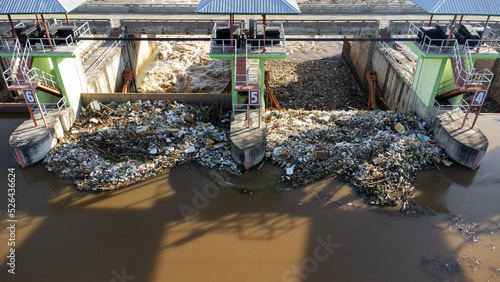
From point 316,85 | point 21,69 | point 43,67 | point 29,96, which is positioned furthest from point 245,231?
point 316,85

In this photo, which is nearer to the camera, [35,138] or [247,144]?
[247,144]

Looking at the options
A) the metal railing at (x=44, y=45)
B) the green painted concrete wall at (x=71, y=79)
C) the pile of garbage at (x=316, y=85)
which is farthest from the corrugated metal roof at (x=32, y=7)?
the pile of garbage at (x=316, y=85)

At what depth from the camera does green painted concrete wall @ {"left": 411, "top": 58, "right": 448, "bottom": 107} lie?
48.4 ft

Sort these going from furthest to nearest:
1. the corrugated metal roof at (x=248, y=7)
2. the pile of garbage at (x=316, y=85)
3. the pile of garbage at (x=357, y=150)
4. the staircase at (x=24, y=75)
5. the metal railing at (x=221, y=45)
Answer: the pile of garbage at (x=316, y=85), the metal railing at (x=221, y=45), the staircase at (x=24, y=75), the corrugated metal roof at (x=248, y=7), the pile of garbage at (x=357, y=150)

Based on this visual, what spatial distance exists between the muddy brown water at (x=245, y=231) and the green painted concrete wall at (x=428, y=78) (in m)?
3.82

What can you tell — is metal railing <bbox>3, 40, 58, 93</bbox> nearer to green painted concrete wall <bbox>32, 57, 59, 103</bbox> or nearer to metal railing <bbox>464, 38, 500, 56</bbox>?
green painted concrete wall <bbox>32, 57, 59, 103</bbox>

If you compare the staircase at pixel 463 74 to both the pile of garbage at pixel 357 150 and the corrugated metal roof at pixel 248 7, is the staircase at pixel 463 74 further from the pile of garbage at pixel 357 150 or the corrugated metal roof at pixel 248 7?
the corrugated metal roof at pixel 248 7

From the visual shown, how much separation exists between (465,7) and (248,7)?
836cm

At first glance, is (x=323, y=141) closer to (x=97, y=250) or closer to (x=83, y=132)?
(x=97, y=250)

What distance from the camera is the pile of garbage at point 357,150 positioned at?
12.5m

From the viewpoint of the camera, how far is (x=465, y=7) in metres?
13.0

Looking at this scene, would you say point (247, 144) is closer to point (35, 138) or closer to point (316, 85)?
point (35, 138)

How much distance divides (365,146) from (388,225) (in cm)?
368

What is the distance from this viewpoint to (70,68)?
619 inches
